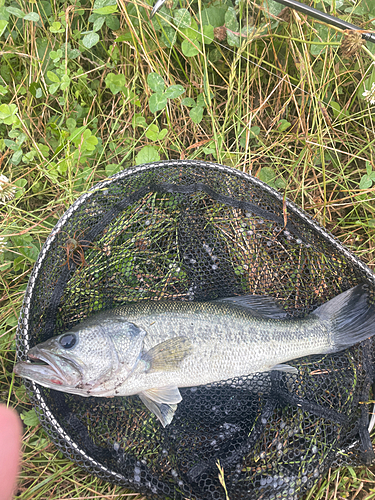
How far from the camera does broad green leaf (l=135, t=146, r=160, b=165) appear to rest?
2777 mm

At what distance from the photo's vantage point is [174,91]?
2688 mm

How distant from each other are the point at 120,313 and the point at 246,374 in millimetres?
948

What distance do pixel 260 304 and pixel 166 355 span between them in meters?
0.76

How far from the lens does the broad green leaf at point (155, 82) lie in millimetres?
2666

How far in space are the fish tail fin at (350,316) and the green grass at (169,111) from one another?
0.54 metres

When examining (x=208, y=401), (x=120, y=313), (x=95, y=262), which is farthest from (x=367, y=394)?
(x=95, y=262)

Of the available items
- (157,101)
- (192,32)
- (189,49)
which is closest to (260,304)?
(157,101)

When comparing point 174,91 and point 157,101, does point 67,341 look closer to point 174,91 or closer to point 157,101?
point 157,101

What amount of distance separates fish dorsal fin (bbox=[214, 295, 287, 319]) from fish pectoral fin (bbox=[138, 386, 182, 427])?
687mm

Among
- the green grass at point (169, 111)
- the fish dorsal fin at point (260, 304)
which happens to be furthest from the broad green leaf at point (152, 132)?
the fish dorsal fin at point (260, 304)

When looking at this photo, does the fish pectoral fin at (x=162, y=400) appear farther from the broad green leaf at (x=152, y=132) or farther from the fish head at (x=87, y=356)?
the broad green leaf at (x=152, y=132)

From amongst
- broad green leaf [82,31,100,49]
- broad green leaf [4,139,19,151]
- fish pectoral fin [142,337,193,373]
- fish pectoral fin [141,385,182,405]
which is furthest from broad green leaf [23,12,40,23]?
fish pectoral fin [141,385,182,405]

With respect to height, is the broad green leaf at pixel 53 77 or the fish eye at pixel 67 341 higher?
the broad green leaf at pixel 53 77

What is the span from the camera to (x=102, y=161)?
9.72 feet
